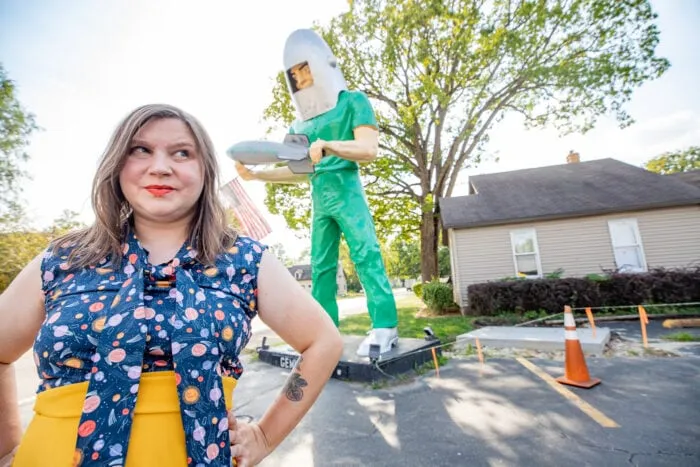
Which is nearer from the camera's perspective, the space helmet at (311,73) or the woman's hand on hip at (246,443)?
the woman's hand on hip at (246,443)

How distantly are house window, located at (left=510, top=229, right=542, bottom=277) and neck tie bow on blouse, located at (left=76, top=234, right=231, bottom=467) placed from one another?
490 inches

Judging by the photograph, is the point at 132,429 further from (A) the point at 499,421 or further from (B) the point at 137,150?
(A) the point at 499,421

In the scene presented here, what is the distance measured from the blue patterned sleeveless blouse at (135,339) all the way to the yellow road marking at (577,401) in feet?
8.51

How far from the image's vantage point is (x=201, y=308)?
962 mm

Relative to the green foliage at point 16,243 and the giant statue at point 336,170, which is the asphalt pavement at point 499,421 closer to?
the giant statue at point 336,170

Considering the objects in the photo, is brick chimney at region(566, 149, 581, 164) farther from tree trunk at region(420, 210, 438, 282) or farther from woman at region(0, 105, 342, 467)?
woman at region(0, 105, 342, 467)

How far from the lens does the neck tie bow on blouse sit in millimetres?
793

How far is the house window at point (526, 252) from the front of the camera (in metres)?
11.6

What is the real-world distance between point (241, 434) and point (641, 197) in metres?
14.6

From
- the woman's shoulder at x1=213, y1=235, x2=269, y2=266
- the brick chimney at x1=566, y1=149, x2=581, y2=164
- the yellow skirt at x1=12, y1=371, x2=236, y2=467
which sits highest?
the brick chimney at x1=566, y1=149, x2=581, y2=164

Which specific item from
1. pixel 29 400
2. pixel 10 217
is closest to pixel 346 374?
pixel 29 400

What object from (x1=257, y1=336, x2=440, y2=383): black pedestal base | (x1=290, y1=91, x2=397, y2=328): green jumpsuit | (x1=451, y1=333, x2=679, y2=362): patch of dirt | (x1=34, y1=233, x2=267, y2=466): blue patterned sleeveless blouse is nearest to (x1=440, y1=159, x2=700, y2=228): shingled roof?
(x1=451, y1=333, x2=679, y2=362): patch of dirt

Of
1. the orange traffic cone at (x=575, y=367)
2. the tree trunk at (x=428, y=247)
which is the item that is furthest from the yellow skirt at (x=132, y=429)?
the tree trunk at (x=428, y=247)

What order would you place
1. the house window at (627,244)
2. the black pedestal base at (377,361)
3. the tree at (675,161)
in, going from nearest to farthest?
the black pedestal base at (377,361), the house window at (627,244), the tree at (675,161)
